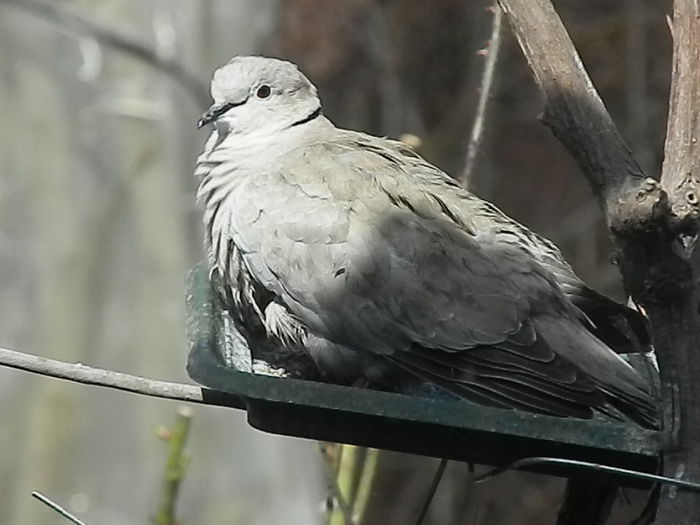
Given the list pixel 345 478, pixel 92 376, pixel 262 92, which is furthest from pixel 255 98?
pixel 92 376

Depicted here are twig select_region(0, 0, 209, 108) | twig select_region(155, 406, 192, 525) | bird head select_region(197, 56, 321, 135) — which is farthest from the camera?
twig select_region(0, 0, 209, 108)

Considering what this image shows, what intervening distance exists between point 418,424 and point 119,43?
2877mm

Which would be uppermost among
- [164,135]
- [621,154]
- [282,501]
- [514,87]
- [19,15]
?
[514,87]

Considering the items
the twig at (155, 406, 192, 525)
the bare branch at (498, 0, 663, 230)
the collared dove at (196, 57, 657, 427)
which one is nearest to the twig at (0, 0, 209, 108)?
the collared dove at (196, 57, 657, 427)

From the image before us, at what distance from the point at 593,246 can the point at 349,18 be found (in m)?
1.90

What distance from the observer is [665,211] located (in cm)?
125

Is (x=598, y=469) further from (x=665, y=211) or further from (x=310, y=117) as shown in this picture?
(x=310, y=117)

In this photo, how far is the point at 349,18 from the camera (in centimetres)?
705

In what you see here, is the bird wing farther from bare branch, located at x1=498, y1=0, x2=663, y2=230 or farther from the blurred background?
the blurred background

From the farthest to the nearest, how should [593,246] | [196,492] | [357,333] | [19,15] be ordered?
[593,246]
[196,492]
[19,15]
[357,333]

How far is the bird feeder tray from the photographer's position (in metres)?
1.42

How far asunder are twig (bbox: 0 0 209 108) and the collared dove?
1.95 metres

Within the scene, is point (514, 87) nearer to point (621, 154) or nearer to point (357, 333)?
point (357, 333)

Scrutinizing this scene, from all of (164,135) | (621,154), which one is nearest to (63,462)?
(164,135)
